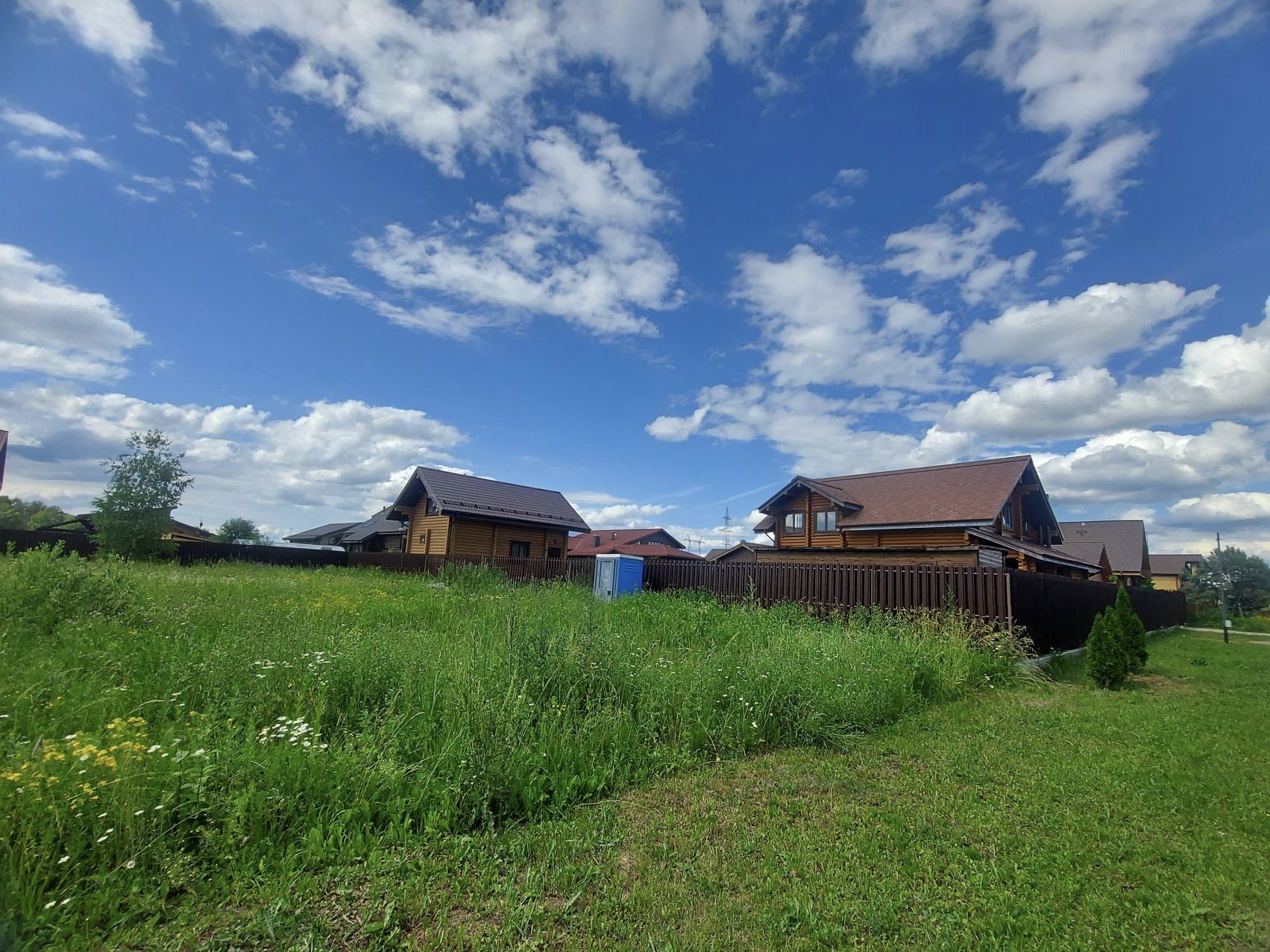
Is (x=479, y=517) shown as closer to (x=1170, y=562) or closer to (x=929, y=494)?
(x=929, y=494)

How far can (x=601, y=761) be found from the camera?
3.79 meters

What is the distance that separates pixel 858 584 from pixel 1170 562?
65.8 m

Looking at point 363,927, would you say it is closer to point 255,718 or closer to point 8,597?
point 255,718

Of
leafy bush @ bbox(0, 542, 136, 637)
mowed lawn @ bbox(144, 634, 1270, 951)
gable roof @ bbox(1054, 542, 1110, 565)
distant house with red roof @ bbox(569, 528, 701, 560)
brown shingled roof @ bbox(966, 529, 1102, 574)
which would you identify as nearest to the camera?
mowed lawn @ bbox(144, 634, 1270, 951)

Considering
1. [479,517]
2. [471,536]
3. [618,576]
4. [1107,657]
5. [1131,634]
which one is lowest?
[1107,657]

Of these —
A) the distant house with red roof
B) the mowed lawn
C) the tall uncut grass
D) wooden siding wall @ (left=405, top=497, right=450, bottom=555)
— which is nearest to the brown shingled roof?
the tall uncut grass

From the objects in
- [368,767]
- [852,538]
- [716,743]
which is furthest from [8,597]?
[852,538]

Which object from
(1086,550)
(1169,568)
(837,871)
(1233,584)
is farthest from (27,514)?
(1169,568)

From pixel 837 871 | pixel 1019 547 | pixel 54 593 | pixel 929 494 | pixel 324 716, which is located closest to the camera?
pixel 837 871

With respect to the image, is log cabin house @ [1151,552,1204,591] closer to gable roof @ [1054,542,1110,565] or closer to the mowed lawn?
gable roof @ [1054,542,1110,565]

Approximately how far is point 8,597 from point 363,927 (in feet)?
22.2

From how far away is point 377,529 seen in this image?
116 ft

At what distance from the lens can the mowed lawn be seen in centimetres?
226

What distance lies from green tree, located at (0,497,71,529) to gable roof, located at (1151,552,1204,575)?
3599 inches
